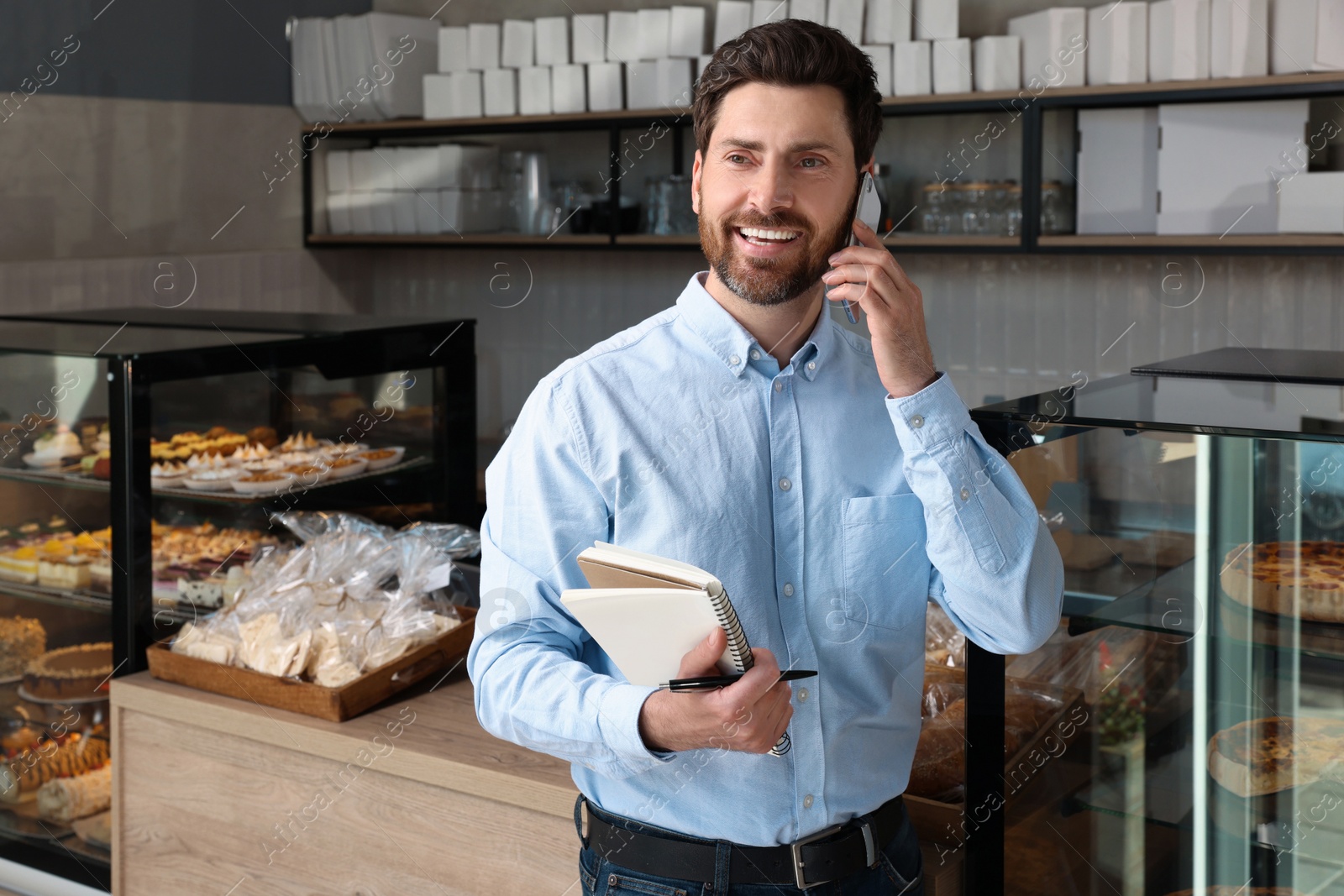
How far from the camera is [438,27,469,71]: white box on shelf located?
15.0ft

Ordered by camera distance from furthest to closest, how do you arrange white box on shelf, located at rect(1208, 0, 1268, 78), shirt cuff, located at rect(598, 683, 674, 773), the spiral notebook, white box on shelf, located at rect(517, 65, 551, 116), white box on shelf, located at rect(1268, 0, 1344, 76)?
white box on shelf, located at rect(517, 65, 551, 116) < white box on shelf, located at rect(1208, 0, 1268, 78) < white box on shelf, located at rect(1268, 0, 1344, 76) < shirt cuff, located at rect(598, 683, 674, 773) < the spiral notebook

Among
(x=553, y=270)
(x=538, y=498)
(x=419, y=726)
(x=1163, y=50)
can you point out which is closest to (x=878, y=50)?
(x=1163, y=50)

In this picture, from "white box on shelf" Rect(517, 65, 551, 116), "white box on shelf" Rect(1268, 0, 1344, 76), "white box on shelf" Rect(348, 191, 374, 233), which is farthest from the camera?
"white box on shelf" Rect(348, 191, 374, 233)

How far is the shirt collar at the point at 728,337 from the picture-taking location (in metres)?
1.26

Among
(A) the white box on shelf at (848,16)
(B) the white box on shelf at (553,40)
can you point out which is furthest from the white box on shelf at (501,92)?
(A) the white box on shelf at (848,16)

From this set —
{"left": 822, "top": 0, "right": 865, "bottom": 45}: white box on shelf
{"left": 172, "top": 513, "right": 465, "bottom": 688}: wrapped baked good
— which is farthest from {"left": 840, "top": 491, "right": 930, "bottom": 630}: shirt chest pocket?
{"left": 822, "top": 0, "right": 865, "bottom": 45}: white box on shelf

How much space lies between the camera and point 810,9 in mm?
3838

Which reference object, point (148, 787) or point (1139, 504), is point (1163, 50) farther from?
point (148, 787)

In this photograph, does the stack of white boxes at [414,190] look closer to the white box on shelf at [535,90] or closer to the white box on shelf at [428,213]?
the white box on shelf at [428,213]

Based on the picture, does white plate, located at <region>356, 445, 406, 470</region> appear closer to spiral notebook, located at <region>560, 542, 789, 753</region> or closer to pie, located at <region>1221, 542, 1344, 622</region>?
spiral notebook, located at <region>560, 542, 789, 753</region>

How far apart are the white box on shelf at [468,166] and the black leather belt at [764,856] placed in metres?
3.64

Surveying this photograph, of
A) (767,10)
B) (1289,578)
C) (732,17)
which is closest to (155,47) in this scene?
(732,17)

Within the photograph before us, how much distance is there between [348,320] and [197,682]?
975mm

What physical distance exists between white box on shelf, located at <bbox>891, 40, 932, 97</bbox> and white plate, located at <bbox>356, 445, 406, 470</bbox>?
2.01 metres
